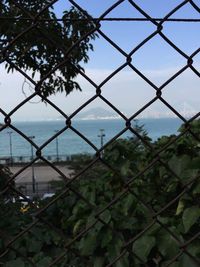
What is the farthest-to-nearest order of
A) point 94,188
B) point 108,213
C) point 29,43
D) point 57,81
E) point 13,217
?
point 57,81
point 29,43
point 13,217
point 94,188
point 108,213

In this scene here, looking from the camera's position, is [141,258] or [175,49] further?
[141,258]

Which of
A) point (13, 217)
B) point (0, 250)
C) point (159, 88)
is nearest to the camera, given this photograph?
point (159, 88)

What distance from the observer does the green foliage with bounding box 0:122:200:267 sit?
5.39 ft

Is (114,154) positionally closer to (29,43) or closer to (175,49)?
(175,49)

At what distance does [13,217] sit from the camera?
258 cm

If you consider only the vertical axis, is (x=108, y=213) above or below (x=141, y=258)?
above

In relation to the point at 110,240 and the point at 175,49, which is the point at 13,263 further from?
the point at 175,49

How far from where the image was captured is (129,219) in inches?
76.6

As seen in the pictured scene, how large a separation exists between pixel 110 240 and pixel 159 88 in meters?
0.74

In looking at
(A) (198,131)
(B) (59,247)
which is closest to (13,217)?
(B) (59,247)

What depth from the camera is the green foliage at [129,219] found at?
1.64m

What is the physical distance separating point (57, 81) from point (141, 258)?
15.4 ft

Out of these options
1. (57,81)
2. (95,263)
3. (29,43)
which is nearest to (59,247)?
(95,263)

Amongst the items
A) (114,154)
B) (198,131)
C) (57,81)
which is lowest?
(198,131)
